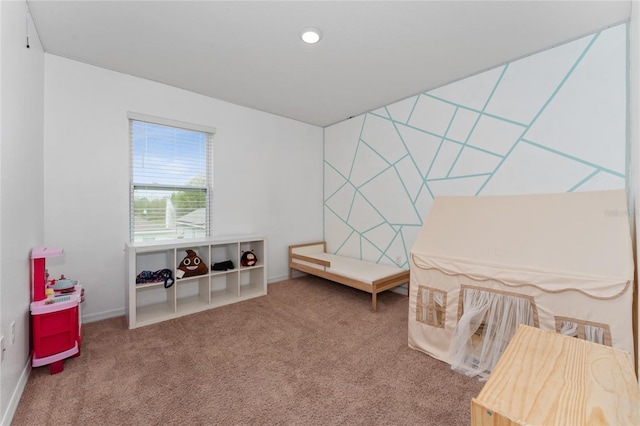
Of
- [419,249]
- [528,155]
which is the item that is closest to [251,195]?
[419,249]

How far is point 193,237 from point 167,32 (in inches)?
84.2

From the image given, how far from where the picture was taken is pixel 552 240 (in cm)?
181

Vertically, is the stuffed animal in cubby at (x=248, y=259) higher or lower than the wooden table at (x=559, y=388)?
lower

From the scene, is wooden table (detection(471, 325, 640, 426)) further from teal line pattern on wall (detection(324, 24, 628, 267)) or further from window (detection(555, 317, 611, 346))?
teal line pattern on wall (detection(324, 24, 628, 267))

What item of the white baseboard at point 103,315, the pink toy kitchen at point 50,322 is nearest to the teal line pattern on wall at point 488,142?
the white baseboard at point 103,315

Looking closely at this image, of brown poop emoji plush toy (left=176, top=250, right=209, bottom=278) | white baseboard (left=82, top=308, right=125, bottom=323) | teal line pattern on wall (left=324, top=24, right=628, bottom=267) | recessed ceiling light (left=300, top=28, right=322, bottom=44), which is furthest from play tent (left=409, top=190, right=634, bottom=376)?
white baseboard (left=82, top=308, right=125, bottom=323)

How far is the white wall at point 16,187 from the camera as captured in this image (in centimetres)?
145

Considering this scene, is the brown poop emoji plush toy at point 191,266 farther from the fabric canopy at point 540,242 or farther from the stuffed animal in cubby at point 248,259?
the fabric canopy at point 540,242

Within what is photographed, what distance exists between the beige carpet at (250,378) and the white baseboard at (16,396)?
0.03 metres

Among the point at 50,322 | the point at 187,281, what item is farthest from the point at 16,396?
the point at 187,281

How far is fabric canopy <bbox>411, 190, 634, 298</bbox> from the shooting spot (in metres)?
1.57

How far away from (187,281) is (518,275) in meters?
3.27

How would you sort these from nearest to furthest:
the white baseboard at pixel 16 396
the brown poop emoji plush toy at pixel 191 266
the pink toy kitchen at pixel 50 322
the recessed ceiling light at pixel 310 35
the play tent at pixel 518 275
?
the white baseboard at pixel 16 396, the play tent at pixel 518 275, the pink toy kitchen at pixel 50 322, the recessed ceiling light at pixel 310 35, the brown poop emoji plush toy at pixel 191 266

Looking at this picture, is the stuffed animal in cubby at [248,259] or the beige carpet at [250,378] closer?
the beige carpet at [250,378]
